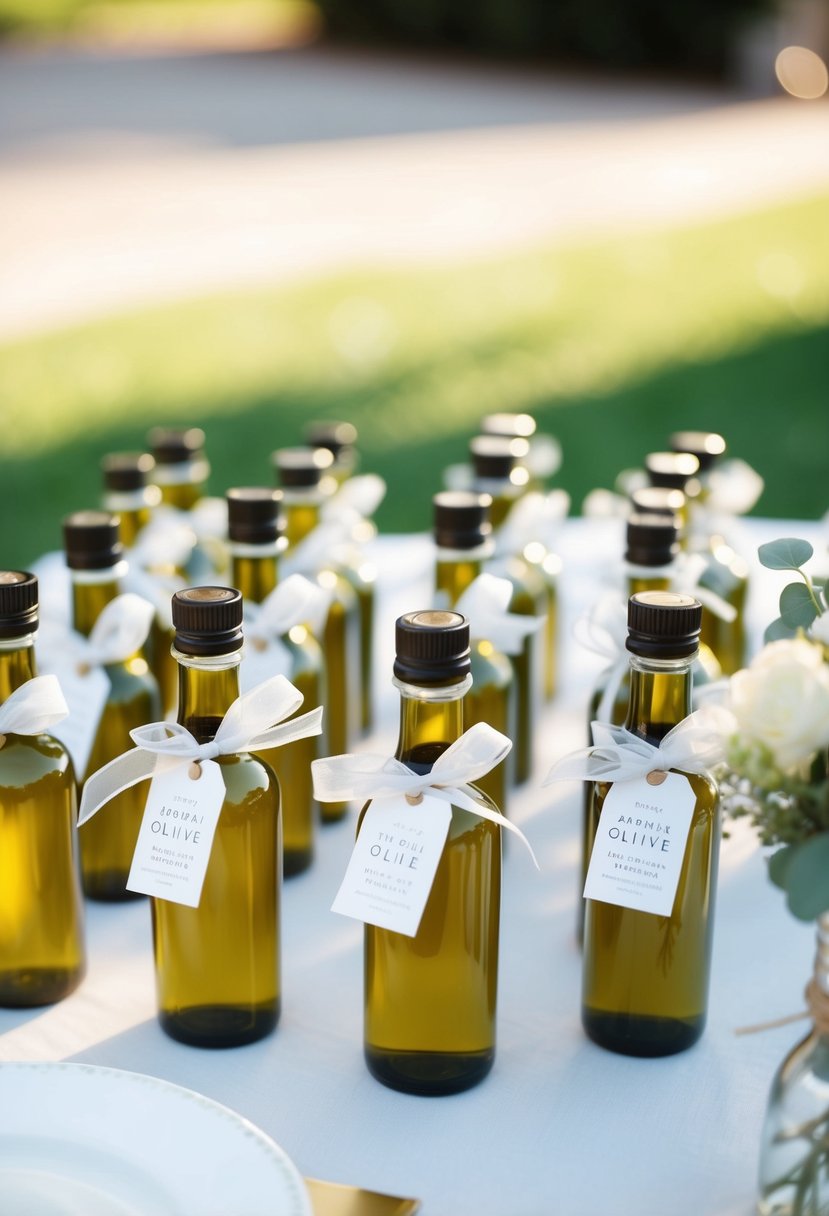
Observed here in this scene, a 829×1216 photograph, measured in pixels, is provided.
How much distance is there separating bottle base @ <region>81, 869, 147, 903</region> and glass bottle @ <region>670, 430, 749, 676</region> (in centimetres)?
81

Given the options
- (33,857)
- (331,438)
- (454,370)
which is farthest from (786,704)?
(454,370)

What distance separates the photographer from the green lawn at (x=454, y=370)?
6141mm

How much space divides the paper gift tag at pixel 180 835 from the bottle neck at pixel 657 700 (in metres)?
0.38

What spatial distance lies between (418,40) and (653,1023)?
49.5 feet

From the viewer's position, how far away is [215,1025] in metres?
1.37

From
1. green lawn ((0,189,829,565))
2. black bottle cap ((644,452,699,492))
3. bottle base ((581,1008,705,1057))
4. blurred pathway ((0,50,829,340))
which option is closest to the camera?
bottle base ((581,1008,705,1057))

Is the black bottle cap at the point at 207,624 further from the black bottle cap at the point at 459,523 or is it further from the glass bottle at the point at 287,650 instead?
the black bottle cap at the point at 459,523

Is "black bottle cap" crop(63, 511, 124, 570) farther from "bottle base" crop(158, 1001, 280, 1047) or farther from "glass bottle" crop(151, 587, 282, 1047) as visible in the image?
"bottle base" crop(158, 1001, 280, 1047)

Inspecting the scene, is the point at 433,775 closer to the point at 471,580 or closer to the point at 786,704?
the point at 786,704

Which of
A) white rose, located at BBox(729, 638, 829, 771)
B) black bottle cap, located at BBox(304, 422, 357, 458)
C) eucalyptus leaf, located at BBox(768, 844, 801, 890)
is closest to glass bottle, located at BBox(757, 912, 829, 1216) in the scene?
eucalyptus leaf, located at BBox(768, 844, 801, 890)

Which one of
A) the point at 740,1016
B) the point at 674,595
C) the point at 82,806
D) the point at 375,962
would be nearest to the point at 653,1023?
the point at 740,1016

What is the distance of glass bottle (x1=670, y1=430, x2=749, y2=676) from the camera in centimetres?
197

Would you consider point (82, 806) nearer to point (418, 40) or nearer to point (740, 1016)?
point (740, 1016)

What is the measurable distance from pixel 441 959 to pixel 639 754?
248mm
